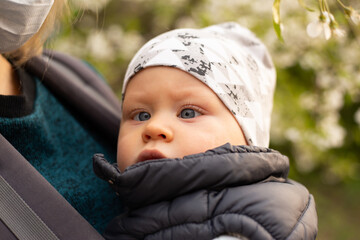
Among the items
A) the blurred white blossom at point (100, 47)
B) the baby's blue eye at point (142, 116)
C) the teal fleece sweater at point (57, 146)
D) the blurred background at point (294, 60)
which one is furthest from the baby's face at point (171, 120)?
the blurred white blossom at point (100, 47)

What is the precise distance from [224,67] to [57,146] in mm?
539

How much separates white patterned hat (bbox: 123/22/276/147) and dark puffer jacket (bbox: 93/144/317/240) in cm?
18

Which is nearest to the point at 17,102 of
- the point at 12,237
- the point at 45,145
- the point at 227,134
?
the point at 45,145

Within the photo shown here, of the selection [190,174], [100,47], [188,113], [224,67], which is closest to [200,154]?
[190,174]

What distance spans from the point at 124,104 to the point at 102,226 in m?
0.35

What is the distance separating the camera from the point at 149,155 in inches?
41.8

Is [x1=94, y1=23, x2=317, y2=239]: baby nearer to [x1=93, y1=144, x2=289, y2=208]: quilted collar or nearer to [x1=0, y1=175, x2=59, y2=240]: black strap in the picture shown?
[x1=93, y1=144, x2=289, y2=208]: quilted collar

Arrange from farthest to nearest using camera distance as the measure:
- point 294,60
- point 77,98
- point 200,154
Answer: point 294,60, point 77,98, point 200,154

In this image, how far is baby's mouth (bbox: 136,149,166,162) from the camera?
3.45 feet

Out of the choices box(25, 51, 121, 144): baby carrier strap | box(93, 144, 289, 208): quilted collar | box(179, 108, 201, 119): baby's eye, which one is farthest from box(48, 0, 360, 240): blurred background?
box(93, 144, 289, 208): quilted collar

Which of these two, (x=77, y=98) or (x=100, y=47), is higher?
(x=77, y=98)

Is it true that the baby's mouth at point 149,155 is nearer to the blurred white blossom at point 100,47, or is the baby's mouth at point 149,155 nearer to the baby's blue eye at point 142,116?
the baby's blue eye at point 142,116

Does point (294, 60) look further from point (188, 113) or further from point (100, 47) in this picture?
point (188, 113)

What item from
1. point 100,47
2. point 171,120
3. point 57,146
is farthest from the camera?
point 100,47
